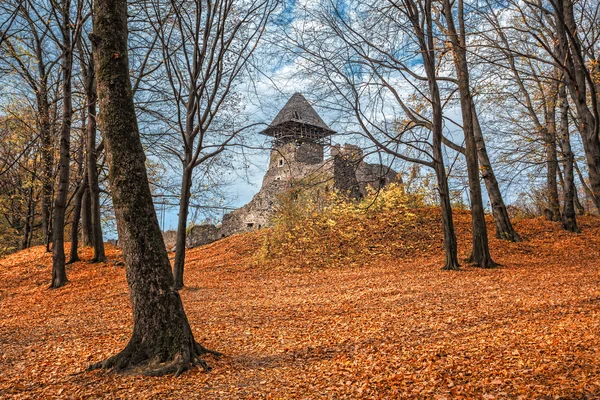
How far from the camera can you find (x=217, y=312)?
20.5 feet

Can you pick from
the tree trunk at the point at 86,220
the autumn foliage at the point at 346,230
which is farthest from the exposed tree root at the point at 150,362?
the tree trunk at the point at 86,220

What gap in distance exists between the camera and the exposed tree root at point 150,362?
142 inches

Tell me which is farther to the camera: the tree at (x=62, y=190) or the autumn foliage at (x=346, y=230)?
the autumn foliage at (x=346, y=230)

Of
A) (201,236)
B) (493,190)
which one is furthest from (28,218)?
(493,190)

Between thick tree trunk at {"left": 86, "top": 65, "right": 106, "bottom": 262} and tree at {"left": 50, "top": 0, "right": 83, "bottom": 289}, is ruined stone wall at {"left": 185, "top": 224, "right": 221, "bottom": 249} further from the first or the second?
tree at {"left": 50, "top": 0, "right": 83, "bottom": 289}

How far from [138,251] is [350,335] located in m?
2.45

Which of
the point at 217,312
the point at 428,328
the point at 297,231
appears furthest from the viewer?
the point at 297,231

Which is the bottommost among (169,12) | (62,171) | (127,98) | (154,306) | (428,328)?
(428,328)

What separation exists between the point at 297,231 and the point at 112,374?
31.9ft

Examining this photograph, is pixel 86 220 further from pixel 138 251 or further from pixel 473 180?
pixel 473 180

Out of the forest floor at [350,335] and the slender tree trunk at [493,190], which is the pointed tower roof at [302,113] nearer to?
the slender tree trunk at [493,190]

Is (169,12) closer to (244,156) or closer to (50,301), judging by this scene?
(244,156)

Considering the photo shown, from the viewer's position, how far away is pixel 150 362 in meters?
3.72

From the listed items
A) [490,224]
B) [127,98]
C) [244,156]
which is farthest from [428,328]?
[490,224]
